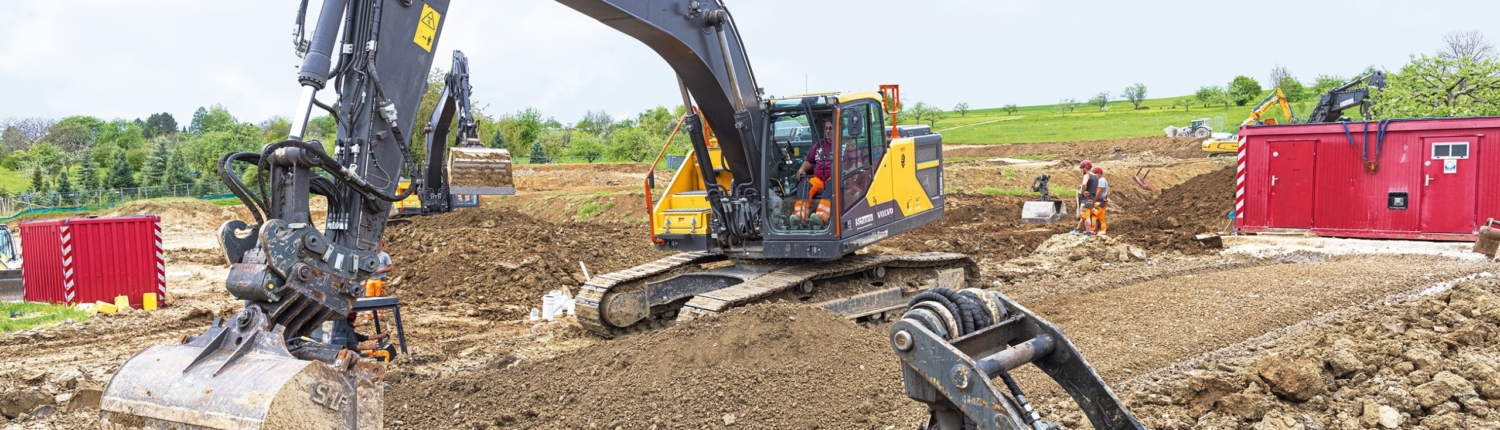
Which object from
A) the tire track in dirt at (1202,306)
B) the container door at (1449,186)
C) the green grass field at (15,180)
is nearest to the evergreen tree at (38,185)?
the green grass field at (15,180)

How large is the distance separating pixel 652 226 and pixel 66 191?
3760 cm

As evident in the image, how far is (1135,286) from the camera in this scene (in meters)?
10.5

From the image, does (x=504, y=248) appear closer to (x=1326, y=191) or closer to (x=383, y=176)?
(x=383, y=176)

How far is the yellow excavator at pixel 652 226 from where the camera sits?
4.30 meters

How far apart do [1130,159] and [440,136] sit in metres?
27.2

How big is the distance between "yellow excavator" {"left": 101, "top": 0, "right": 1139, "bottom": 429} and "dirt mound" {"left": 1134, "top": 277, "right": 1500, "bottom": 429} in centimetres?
157

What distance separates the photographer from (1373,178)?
50.1 ft

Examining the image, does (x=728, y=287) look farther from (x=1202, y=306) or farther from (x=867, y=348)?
(x=1202, y=306)

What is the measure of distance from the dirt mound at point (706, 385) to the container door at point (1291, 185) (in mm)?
11657

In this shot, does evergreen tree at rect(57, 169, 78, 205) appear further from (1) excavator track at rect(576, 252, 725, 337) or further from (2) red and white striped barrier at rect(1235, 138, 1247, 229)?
(2) red and white striped barrier at rect(1235, 138, 1247, 229)

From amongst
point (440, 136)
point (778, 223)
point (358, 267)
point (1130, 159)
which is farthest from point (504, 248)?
point (1130, 159)

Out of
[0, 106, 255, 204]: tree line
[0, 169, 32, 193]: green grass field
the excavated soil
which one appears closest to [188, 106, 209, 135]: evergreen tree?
[0, 106, 255, 204]: tree line

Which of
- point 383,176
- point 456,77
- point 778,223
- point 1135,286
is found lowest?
point 1135,286

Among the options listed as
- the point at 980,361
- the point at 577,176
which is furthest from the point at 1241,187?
the point at 577,176
